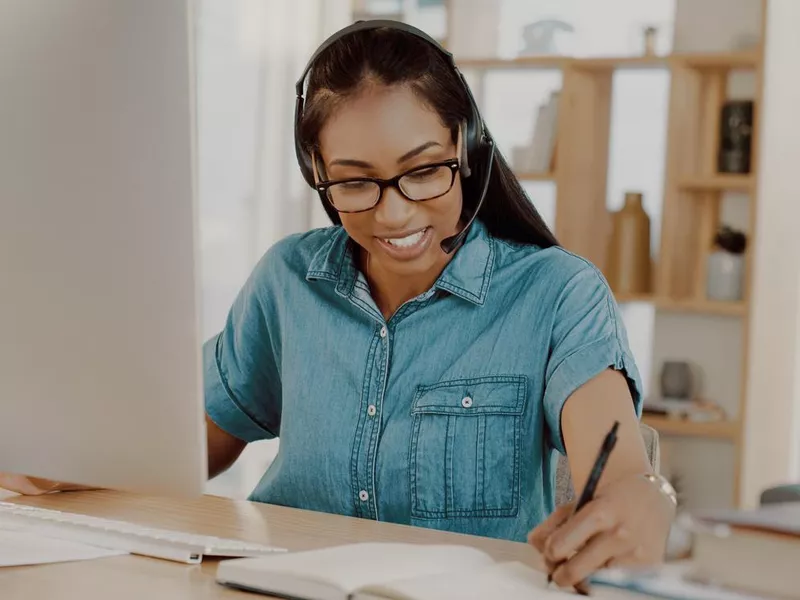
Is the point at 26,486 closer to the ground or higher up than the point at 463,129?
closer to the ground

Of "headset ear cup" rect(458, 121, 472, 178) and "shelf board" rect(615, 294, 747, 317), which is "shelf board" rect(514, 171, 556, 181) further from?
"headset ear cup" rect(458, 121, 472, 178)

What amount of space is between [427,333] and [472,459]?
7.0 inches

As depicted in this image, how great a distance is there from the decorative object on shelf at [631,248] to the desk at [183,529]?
2.67 meters

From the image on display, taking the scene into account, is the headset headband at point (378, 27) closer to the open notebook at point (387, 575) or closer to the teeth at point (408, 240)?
the teeth at point (408, 240)

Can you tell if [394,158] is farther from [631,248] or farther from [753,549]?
[631,248]

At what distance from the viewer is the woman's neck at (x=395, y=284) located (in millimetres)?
1523

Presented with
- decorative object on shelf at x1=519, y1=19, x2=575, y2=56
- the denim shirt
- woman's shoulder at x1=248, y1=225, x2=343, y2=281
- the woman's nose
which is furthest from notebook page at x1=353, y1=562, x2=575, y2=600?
decorative object on shelf at x1=519, y1=19, x2=575, y2=56

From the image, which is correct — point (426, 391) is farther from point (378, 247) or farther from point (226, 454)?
point (226, 454)

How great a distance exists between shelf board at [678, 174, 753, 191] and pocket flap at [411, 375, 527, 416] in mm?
2404

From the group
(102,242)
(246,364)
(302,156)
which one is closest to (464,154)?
(302,156)

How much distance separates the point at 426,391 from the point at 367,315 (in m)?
0.15

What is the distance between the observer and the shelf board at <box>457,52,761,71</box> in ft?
11.8

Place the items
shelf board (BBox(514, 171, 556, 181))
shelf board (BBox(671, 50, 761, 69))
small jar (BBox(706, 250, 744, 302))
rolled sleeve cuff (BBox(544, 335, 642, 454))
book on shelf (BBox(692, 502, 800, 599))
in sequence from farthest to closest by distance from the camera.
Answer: shelf board (BBox(514, 171, 556, 181)) < small jar (BBox(706, 250, 744, 302)) < shelf board (BBox(671, 50, 761, 69)) < rolled sleeve cuff (BBox(544, 335, 642, 454)) < book on shelf (BBox(692, 502, 800, 599))

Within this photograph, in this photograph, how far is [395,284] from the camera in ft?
5.06
